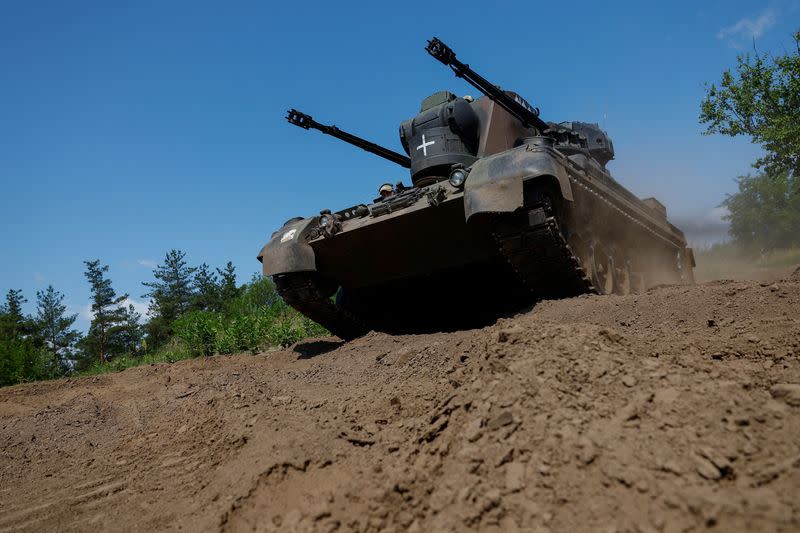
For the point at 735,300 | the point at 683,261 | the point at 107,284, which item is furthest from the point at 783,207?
the point at 107,284

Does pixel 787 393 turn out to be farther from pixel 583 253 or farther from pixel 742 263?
pixel 742 263

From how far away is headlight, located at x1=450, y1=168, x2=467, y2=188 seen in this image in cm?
675

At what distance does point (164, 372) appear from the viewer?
893 centimetres

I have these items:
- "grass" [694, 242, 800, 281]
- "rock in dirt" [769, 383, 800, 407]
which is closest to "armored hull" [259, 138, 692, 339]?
"rock in dirt" [769, 383, 800, 407]

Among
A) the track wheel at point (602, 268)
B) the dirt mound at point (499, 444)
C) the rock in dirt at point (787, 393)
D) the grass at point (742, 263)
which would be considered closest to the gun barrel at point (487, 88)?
the track wheel at point (602, 268)

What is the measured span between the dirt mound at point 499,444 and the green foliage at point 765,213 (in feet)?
121

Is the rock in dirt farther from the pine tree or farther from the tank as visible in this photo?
the pine tree

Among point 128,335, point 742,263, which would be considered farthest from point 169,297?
point 742,263

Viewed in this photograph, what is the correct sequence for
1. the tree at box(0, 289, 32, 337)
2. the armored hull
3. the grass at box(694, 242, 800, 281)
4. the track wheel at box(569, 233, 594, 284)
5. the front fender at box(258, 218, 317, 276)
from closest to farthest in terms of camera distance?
the armored hull, the track wheel at box(569, 233, 594, 284), the front fender at box(258, 218, 317, 276), the grass at box(694, 242, 800, 281), the tree at box(0, 289, 32, 337)

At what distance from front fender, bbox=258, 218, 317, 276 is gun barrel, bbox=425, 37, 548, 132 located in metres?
2.56

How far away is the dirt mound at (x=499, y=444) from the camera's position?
2.14m

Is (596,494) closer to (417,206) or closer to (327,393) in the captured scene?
(327,393)

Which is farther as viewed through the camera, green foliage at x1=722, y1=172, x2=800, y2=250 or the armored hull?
green foliage at x1=722, y1=172, x2=800, y2=250

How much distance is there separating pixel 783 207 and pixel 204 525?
44910 millimetres
